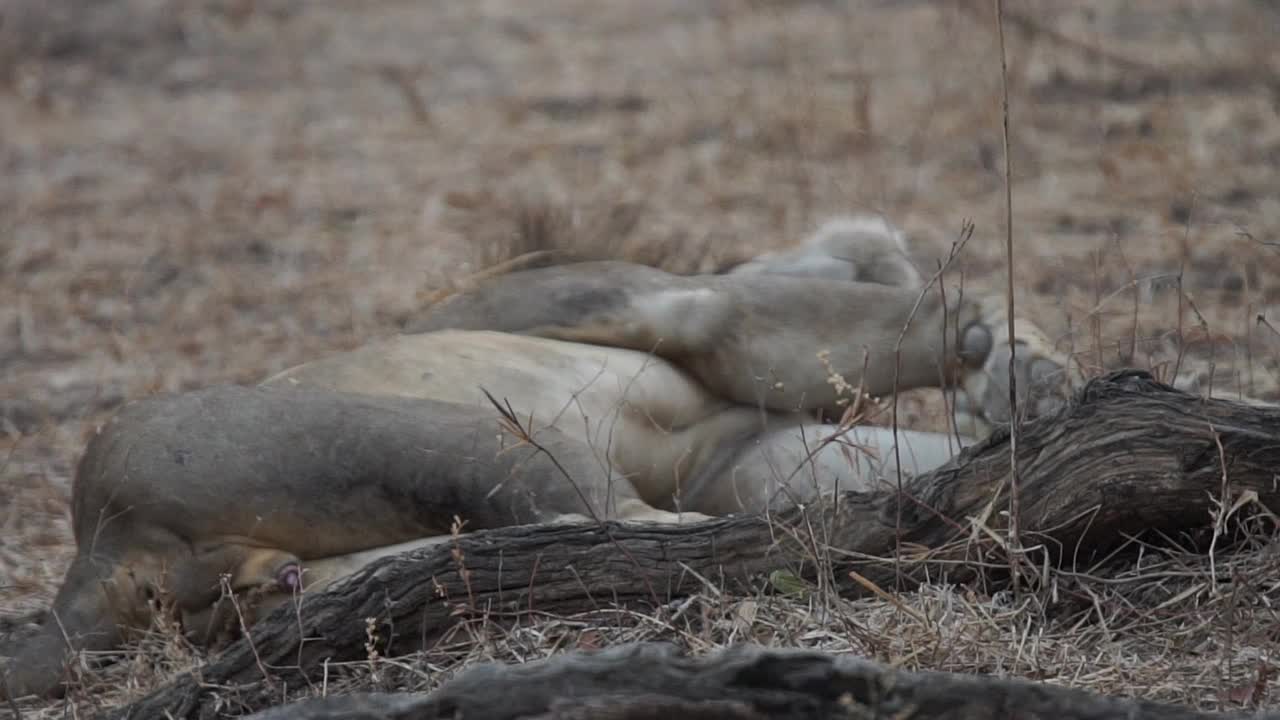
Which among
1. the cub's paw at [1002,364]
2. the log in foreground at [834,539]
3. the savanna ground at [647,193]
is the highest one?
the log in foreground at [834,539]

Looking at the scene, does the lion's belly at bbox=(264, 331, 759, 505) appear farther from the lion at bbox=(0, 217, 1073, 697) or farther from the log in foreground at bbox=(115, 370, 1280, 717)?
the log in foreground at bbox=(115, 370, 1280, 717)

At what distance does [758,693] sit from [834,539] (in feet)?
2.67

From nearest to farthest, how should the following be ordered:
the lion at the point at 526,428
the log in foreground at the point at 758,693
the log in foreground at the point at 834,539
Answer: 1. the log in foreground at the point at 758,693
2. the log in foreground at the point at 834,539
3. the lion at the point at 526,428

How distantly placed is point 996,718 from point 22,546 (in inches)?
111

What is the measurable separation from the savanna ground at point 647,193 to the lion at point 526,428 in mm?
179

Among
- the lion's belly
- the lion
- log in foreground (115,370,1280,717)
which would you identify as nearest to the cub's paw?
the lion

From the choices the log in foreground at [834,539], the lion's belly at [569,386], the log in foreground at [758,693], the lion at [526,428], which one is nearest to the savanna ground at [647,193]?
the log in foreground at [834,539]

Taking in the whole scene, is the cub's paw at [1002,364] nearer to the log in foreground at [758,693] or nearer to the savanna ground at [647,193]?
the savanna ground at [647,193]

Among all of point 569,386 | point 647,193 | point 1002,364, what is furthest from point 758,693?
point 647,193

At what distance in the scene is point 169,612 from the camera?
10.1 feet

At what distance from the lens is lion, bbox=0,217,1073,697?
10.3 ft

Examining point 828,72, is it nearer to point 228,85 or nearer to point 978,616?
point 228,85

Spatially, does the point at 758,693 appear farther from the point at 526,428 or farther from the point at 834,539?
the point at 526,428

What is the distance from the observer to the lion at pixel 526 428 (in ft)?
10.3
